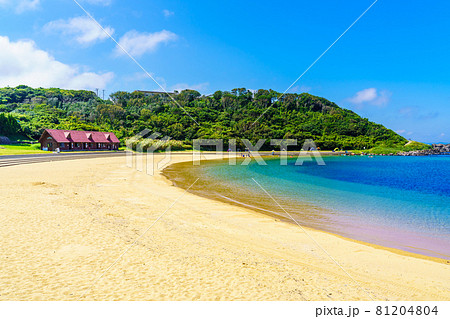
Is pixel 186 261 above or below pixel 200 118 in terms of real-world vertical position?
below

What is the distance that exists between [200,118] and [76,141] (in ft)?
154

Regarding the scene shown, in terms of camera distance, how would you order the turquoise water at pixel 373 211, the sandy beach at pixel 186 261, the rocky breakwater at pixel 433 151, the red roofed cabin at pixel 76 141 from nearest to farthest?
the sandy beach at pixel 186 261 → the turquoise water at pixel 373 211 → the red roofed cabin at pixel 76 141 → the rocky breakwater at pixel 433 151

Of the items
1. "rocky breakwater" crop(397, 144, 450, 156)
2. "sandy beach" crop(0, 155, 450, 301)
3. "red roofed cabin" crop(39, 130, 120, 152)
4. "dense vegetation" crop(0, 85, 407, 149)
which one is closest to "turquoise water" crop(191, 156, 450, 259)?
"sandy beach" crop(0, 155, 450, 301)

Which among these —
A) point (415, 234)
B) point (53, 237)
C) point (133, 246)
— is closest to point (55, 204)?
point (53, 237)

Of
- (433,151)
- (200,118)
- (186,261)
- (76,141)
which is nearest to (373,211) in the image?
(186,261)

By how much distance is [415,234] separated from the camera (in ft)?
28.9

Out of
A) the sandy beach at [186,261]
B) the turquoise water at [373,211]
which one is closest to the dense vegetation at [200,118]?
the turquoise water at [373,211]

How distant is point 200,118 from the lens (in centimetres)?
9338

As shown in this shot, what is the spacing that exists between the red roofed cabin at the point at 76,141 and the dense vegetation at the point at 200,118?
993 centimetres

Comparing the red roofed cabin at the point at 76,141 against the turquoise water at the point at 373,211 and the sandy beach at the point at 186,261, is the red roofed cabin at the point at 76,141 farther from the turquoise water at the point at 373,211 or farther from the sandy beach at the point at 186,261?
the sandy beach at the point at 186,261

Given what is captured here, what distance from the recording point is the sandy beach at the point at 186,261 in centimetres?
446

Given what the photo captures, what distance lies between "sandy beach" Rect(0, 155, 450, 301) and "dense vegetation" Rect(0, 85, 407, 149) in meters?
60.8

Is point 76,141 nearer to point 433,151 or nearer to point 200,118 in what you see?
point 200,118
